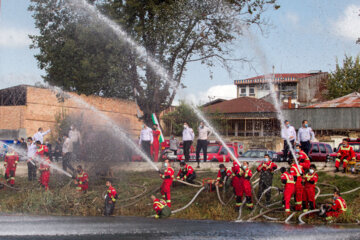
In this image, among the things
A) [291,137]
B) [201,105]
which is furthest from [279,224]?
[201,105]

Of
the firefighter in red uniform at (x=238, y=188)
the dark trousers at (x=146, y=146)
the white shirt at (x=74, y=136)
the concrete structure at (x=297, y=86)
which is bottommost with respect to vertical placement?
the firefighter in red uniform at (x=238, y=188)

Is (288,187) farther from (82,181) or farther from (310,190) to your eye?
(82,181)

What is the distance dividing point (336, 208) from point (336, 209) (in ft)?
0.12

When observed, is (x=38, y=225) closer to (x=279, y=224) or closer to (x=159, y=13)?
(x=279, y=224)

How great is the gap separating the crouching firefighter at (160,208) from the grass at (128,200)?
2.87 feet

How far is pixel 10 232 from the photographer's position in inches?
494

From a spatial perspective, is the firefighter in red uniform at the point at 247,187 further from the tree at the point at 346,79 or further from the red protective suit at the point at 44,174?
the tree at the point at 346,79

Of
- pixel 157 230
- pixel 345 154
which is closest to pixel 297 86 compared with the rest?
pixel 345 154

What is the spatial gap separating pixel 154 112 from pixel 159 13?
5.71 m

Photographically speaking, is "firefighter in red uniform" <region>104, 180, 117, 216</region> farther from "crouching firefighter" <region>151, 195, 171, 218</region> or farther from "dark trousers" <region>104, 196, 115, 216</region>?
"crouching firefighter" <region>151, 195, 171, 218</region>

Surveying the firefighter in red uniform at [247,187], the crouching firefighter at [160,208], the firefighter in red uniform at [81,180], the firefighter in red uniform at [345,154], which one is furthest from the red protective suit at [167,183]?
the firefighter in red uniform at [345,154]

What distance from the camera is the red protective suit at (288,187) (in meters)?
16.5

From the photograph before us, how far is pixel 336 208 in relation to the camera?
51.1ft

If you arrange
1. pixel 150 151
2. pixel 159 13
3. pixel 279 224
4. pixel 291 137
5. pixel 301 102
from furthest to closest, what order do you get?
pixel 301 102, pixel 159 13, pixel 150 151, pixel 291 137, pixel 279 224
